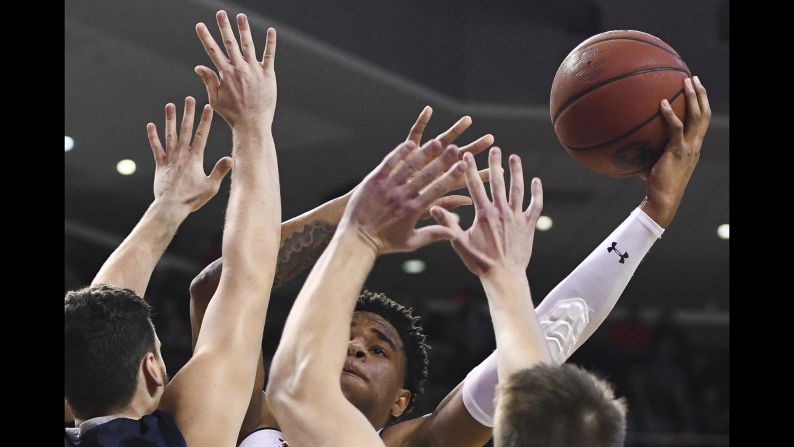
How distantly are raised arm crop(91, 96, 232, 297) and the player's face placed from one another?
56cm

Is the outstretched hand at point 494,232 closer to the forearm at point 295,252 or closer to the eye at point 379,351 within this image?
the forearm at point 295,252

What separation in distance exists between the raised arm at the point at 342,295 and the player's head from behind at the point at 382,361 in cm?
111

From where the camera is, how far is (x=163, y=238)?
2.61 m

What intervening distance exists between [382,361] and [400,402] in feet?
0.53

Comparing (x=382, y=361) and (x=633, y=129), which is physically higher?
(x=633, y=129)

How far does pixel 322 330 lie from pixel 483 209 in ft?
1.22

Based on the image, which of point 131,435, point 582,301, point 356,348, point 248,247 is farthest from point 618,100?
point 131,435

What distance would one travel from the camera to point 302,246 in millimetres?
2709

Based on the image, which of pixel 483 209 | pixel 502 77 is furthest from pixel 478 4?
pixel 483 209

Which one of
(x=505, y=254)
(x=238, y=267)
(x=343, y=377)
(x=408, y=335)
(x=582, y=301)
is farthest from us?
(x=408, y=335)

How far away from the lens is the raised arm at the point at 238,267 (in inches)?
76.6

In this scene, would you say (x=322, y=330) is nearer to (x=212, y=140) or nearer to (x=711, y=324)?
(x=212, y=140)

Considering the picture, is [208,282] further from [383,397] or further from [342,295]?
[342,295]
